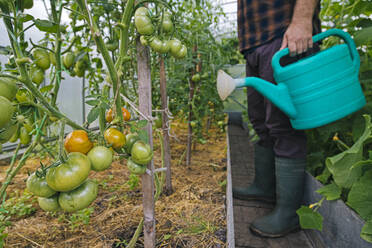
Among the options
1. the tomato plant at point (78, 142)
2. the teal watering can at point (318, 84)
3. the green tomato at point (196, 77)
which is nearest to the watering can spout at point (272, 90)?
the teal watering can at point (318, 84)

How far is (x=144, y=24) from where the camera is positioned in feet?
1.99

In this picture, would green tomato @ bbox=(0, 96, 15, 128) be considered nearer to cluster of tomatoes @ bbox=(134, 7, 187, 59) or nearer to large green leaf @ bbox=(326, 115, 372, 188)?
cluster of tomatoes @ bbox=(134, 7, 187, 59)

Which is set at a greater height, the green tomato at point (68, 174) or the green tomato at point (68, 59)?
the green tomato at point (68, 59)

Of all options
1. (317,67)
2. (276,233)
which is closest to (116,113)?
(317,67)

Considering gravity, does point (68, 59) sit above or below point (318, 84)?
above

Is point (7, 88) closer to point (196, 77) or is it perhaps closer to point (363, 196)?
point (363, 196)

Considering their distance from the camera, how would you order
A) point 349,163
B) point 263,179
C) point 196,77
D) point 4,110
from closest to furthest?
1. point 4,110
2. point 349,163
3. point 263,179
4. point 196,77

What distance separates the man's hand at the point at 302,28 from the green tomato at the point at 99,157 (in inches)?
32.8

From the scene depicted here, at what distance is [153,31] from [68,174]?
44cm

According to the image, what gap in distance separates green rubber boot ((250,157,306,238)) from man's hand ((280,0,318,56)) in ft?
1.69

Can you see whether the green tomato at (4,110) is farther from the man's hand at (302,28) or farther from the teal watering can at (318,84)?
the man's hand at (302,28)

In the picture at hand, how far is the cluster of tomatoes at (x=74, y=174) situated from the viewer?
0.43 meters

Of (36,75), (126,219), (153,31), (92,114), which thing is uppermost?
(153,31)

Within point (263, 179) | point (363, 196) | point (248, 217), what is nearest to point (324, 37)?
point (363, 196)
